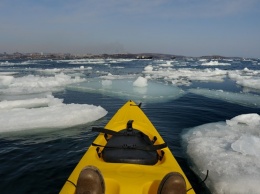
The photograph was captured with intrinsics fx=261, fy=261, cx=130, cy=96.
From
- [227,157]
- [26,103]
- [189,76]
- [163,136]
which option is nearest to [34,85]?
[26,103]

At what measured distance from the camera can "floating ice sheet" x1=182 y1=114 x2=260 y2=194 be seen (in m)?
4.68

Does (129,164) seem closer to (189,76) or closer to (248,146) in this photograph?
(248,146)

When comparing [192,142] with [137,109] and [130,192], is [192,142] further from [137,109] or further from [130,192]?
[130,192]

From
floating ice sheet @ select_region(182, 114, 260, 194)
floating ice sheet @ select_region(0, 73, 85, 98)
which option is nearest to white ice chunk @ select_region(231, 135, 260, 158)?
floating ice sheet @ select_region(182, 114, 260, 194)

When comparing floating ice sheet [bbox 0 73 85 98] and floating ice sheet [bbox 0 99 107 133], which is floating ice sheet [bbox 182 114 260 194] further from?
floating ice sheet [bbox 0 73 85 98]

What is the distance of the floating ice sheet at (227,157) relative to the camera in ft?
15.3

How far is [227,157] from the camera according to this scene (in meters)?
5.73

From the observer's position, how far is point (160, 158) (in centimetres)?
459

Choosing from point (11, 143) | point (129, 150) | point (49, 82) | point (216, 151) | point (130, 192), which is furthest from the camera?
point (49, 82)

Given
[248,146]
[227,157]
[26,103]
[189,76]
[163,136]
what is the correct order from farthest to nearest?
[189,76]
[26,103]
[163,136]
[248,146]
[227,157]

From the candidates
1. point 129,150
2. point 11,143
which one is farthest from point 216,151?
point 11,143

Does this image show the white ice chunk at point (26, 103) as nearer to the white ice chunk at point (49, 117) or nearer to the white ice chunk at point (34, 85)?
the white ice chunk at point (49, 117)

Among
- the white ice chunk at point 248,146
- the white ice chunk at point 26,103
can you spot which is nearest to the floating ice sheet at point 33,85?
the white ice chunk at point 26,103

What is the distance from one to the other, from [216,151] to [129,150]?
2651 millimetres
